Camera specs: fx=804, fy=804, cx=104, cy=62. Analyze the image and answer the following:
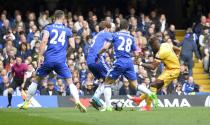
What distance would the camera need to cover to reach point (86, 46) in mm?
28312

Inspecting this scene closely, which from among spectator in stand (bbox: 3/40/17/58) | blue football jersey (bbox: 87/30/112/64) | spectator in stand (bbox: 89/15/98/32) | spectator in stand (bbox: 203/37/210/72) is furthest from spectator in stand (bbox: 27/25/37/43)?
blue football jersey (bbox: 87/30/112/64)

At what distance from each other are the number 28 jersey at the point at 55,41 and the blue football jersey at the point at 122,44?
4.06 feet

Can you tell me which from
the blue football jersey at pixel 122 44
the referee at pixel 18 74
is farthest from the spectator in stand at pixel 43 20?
the blue football jersey at pixel 122 44

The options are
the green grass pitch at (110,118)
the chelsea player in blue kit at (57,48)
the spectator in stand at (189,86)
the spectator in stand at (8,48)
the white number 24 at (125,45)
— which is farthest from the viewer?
the spectator in stand at (189,86)

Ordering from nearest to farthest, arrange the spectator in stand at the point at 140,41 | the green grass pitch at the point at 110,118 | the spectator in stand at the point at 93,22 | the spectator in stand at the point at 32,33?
1. the green grass pitch at the point at 110,118
2. the spectator in stand at the point at 32,33
3. the spectator in stand at the point at 140,41
4. the spectator in stand at the point at 93,22

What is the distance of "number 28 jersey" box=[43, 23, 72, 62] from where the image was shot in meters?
18.3

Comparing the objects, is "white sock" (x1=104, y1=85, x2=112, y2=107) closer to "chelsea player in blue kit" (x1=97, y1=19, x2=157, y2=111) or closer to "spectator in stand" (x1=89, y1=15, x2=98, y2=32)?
"chelsea player in blue kit" (x1=97, y1=19, x2=157, y2=111)

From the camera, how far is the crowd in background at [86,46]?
26170 millimetres

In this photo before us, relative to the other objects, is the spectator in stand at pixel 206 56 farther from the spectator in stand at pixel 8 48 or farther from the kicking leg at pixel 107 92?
the kicking leg at pixel 107 92

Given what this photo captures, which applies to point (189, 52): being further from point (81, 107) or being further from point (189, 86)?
point (81, 107)

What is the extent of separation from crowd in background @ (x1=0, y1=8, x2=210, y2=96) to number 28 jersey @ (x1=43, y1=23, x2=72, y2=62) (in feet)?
20.5

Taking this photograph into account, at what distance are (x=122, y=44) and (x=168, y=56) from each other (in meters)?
1.39

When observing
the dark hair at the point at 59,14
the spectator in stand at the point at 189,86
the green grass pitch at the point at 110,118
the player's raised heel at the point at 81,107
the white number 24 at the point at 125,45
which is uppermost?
the dark hair at the point at 59,14

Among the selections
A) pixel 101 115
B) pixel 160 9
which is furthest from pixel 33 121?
pixel 160 9
